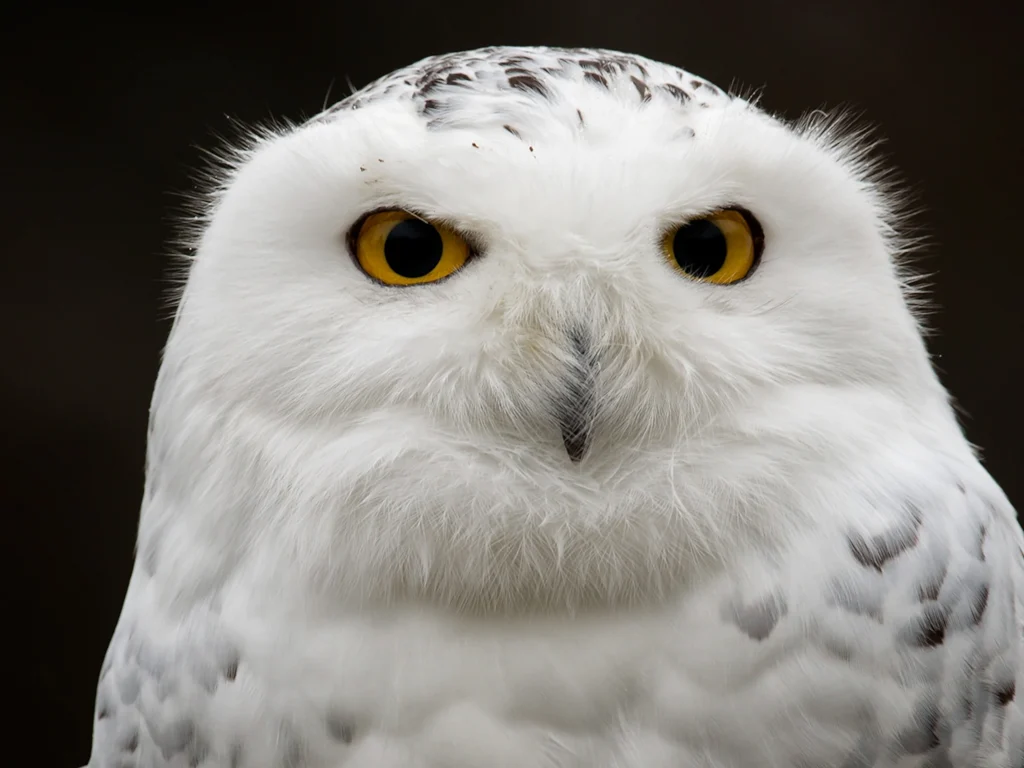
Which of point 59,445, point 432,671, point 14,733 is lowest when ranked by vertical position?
point 14,733

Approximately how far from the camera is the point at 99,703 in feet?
3.90

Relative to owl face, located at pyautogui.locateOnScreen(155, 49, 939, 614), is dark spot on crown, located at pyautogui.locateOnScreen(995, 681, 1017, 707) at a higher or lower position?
lower

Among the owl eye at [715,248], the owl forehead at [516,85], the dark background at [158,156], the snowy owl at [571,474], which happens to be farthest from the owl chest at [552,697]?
the dark background at [158,156]

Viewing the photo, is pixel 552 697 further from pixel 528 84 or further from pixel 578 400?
pixel 528 84

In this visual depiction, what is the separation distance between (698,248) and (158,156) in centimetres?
184

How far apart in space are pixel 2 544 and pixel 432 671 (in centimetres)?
193

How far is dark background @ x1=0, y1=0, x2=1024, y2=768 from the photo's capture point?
2.49 metres

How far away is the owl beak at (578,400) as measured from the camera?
973 millimetres

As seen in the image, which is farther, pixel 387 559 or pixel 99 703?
pixel 99 703

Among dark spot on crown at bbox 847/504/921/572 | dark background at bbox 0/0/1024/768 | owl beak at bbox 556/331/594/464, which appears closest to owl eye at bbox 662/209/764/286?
owl beak at bbox 556/331/594/464

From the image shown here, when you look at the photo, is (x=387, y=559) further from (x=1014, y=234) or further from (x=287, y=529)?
(x=1014, y=234)

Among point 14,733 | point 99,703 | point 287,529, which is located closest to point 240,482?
point 287,529

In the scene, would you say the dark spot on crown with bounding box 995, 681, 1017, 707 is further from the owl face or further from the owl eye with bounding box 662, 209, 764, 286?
the owl eye with bounding box 662, 209, 764, 286

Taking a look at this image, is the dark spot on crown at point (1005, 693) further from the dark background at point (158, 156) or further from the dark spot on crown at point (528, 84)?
the dark background at point (158, 156)
